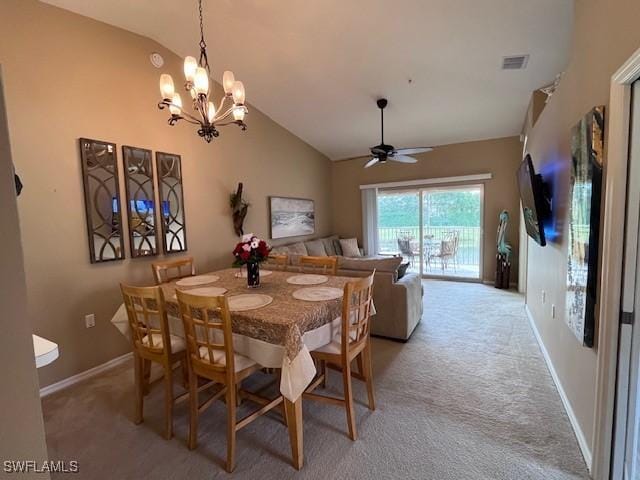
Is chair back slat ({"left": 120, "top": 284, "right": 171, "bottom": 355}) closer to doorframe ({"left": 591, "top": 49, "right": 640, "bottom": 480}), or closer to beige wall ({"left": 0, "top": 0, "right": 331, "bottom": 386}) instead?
beige wall ({"left": 0, "top": 0, "right": 331, "bottom": 386})

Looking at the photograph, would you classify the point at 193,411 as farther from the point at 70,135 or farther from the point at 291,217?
the point at 291,217

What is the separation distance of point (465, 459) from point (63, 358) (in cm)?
326

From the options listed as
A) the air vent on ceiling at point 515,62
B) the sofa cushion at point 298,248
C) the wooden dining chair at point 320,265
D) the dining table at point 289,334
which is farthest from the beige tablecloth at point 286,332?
the air vent on ceiling at point 515,62

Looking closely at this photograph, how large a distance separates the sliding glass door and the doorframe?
4.68m

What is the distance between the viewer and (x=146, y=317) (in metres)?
1.91

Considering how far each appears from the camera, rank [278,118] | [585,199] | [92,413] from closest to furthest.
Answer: [585,199] < [92,413] < [278,118]

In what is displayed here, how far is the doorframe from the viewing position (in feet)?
4.66

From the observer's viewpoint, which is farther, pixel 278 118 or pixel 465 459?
pixel 278 118

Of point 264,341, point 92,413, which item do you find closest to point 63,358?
point 92,413

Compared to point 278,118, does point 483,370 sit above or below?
below

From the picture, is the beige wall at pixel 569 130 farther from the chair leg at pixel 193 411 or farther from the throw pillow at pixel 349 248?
the throw pillow at pixel 349 248

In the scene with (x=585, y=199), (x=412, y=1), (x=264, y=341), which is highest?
(x=412, y=1)

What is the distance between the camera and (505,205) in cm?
560

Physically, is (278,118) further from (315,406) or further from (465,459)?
(465,459)
